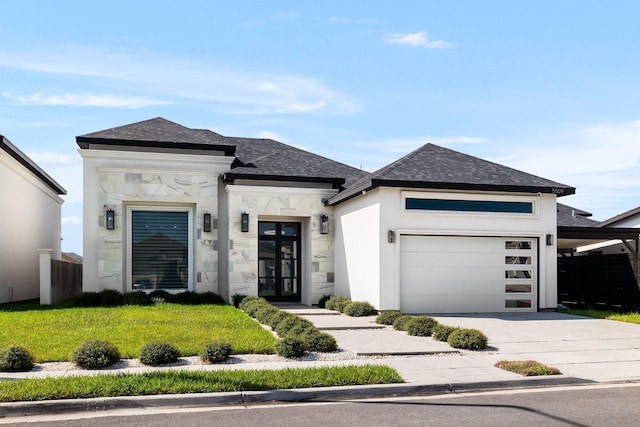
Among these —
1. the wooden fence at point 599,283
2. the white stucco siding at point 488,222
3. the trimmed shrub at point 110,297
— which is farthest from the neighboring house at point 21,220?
the wooden fence at point 599,283

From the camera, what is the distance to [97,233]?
1934 cm

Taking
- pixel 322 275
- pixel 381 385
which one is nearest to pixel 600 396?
pixel 381 385

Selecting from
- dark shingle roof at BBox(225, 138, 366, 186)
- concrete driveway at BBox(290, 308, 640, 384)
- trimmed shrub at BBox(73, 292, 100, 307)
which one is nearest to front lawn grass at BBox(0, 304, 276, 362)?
trimmed shrub at BBox(73, 292, 100, 307)

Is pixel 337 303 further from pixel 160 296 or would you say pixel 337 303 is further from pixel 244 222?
pixel 160 296

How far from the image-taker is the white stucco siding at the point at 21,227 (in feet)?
67.7

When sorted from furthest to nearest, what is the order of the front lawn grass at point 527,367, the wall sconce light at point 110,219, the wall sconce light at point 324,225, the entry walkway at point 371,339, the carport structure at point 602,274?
the wall sconce light at point 324,225, the wall sconce light at point 110,219, the carport structure at point 602,274, the entry walkway at point 371,339, the front lawn grass at point 527,367

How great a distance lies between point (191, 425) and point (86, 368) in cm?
323

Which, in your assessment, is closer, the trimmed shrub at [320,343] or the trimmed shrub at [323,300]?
the trimmed shrub at [320,343]

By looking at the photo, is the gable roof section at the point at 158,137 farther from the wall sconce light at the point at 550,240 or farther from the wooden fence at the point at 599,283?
the wooden fence at the point at 599,283

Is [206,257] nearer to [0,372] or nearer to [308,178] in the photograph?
[308,178]

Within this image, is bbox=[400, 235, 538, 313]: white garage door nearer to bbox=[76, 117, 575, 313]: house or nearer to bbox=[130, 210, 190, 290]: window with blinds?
bbox=[76, 117, 575, 313]: house

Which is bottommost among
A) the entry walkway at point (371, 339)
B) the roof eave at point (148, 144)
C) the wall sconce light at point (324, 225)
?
the entry walkway at point (371, 339)

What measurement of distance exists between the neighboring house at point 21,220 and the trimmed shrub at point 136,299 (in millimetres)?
4683

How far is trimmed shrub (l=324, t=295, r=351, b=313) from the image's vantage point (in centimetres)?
1770
